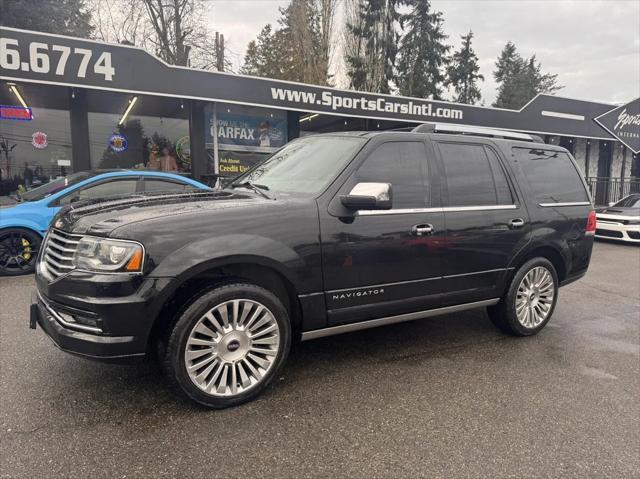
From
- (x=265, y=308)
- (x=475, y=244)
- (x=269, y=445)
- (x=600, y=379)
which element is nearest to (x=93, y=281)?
(x=265, y=308)

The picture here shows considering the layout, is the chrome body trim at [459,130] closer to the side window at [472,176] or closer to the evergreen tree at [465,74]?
the side window at [472,176]

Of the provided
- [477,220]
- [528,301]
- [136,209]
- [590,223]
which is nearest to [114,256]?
[136,209]

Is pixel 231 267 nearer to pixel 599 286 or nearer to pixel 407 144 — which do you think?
pixel 407 144

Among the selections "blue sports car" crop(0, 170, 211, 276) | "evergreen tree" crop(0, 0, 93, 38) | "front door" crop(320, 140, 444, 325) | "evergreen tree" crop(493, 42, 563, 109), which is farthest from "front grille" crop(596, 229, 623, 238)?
"evergreen tree" crop(493, 42, 563, 109)

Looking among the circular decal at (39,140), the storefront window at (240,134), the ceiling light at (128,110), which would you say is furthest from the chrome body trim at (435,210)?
the circular decal at (39,140)

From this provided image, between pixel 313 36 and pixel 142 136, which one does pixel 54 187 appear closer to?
pixel 142 136

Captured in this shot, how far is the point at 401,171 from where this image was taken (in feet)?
12.1

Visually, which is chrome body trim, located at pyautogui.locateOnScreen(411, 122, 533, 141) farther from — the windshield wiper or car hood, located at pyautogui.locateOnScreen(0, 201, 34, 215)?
car hood, located at pyautogui.locateOnScreen(0, 201, 34, 215)

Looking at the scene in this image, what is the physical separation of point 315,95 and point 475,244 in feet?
31.8

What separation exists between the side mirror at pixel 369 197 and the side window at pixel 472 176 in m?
0.91

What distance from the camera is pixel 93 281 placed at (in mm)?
2611

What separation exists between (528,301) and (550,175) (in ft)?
4.31

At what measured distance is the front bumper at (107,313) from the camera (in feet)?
8.54

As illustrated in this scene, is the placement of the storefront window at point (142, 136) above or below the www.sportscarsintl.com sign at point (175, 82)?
below
